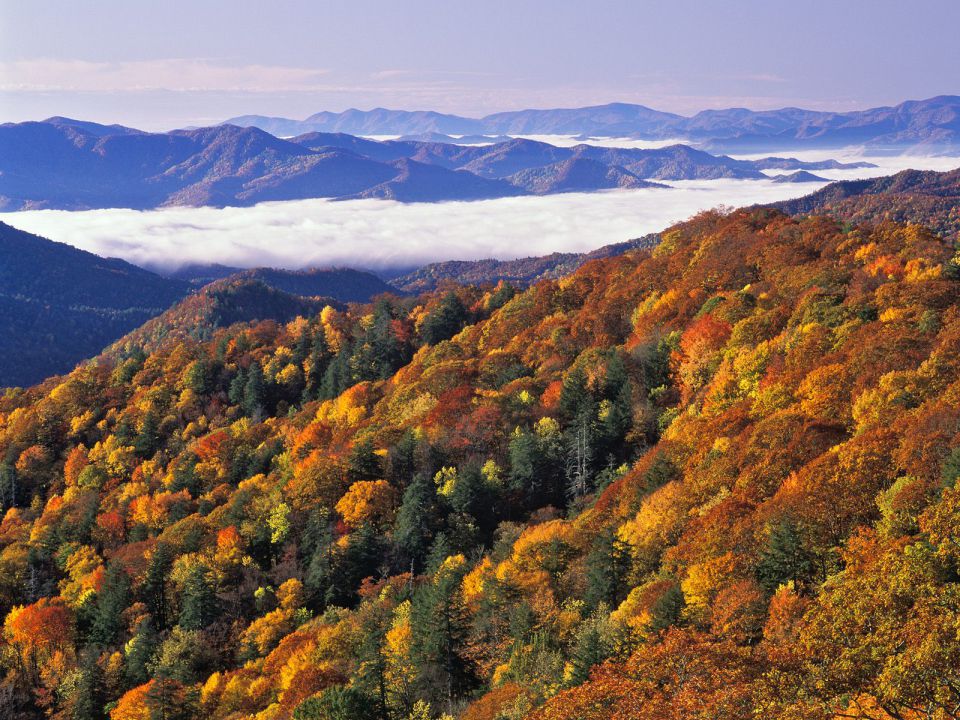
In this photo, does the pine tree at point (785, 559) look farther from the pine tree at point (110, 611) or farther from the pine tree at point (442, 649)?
the pine tree at point (110, 611)

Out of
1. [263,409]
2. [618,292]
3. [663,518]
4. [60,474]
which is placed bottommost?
[60,474]

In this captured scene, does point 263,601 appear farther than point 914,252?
No

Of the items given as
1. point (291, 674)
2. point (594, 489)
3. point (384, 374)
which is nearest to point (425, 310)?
point (384, 374)

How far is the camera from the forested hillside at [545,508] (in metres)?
35.5

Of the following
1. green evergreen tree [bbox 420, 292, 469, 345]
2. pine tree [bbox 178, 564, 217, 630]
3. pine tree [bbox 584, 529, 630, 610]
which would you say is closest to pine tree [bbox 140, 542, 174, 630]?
pine tree [bbox 178, 564, 217, 630]

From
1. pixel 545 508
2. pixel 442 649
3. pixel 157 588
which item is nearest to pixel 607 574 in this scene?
pixel 442 649

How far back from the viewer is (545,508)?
75.7m

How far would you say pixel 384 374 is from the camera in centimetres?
12581

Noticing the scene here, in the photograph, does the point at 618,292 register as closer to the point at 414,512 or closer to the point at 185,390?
the point at 414,512

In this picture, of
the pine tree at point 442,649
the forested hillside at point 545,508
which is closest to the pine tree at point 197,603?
the forested hillside at point 545,508

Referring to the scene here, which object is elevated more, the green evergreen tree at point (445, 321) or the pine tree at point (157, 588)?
the green evergreen tree at point (445, 321)

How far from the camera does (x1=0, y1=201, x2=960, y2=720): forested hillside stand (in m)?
35.5

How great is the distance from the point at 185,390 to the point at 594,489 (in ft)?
261

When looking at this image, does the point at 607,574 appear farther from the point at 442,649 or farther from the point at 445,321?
the point at 445,321
